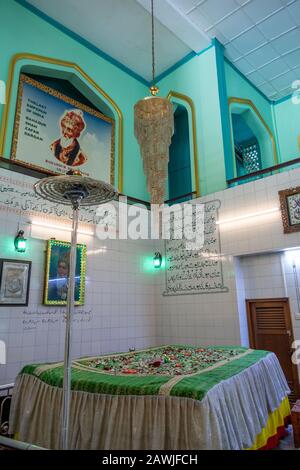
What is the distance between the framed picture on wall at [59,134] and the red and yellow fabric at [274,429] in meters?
4.23

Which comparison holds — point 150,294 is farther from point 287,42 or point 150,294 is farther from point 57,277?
point 287,42

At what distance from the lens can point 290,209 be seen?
4691mm

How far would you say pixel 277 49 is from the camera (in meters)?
6.71

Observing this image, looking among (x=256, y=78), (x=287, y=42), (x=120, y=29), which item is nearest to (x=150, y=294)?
(x=120, y=29)

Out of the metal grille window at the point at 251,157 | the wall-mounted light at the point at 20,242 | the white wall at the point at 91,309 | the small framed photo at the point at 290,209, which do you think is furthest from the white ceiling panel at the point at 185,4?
the wall-mounted light at the point at 20,242

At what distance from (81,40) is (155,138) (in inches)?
142

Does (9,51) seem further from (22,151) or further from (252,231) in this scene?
(252,231)

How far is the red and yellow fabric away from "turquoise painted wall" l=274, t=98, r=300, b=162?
18.6 feet

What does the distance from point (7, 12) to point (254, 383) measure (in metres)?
6.12

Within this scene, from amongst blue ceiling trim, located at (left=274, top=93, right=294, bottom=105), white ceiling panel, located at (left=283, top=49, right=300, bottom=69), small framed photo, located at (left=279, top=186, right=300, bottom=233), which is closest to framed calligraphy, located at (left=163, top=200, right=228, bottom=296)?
small framed photo, located at (left=279, top=186, right=300, bottom=233)

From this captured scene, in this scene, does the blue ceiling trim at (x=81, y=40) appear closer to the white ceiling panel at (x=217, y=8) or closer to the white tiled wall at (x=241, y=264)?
the white ceiling panel at (x=217, y=8)

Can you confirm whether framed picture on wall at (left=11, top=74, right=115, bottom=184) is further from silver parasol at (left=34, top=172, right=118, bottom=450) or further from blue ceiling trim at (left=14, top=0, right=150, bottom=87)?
silver parasol at (left=34, top=172, right=118, bottom=450)

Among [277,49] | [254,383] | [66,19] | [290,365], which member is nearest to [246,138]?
[277,49]

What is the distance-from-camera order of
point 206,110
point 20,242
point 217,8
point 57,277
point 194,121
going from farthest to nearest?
1. point 194,121
2. point 206,110
3. point 217,8
4. point 57,277
5. point 20,242
